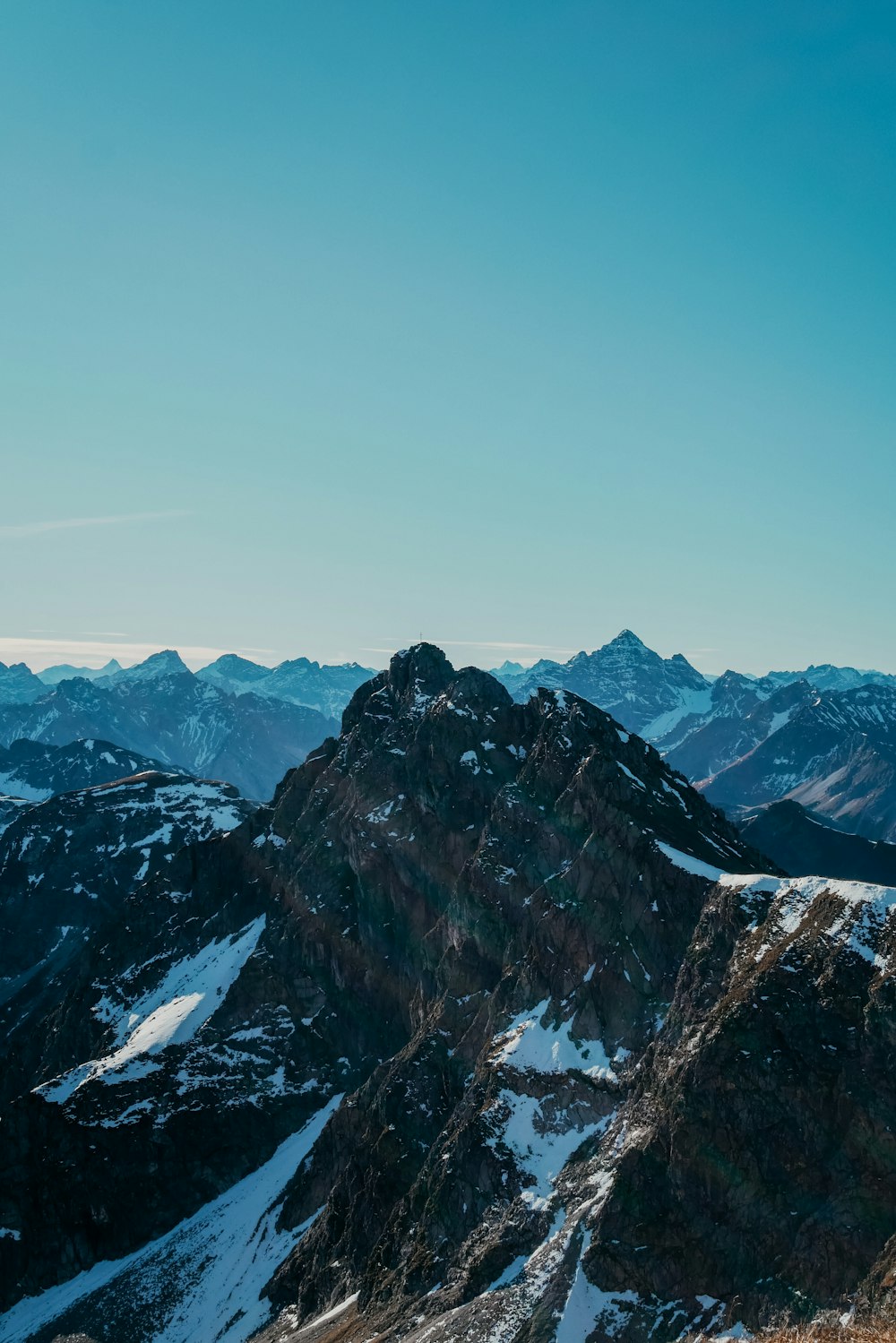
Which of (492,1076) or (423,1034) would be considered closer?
(492,1076)

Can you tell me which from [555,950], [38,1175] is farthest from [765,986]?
[38,1175]

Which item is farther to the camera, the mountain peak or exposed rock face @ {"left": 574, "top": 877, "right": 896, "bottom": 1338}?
the mountain peak

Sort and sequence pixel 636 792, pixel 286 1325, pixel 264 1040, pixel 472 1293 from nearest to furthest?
pixel 472 1293, pixel 286 1325, pixel 636 792, pixel 264 1040

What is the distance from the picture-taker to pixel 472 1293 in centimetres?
9588

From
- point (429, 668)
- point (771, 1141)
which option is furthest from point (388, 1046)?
point (771, 1141)

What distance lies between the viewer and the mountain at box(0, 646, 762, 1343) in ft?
359

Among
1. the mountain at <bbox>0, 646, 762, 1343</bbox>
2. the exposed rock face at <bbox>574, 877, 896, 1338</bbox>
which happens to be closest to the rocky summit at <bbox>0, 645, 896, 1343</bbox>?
the exposed rock face at <bbox>574, 877, 896, 1338</bbox>

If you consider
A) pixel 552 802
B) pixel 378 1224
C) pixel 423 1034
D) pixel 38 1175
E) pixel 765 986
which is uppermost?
pixel 552 802

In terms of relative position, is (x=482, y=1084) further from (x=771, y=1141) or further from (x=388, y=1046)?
(x=388, y=1046)

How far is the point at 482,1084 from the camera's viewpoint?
376ft

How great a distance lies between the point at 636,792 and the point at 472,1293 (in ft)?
194

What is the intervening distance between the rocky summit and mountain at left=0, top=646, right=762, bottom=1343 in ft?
1.48

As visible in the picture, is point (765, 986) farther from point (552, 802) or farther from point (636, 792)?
point (552, 802)

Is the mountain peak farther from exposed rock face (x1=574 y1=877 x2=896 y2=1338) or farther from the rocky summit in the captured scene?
exposed rock face (x1=574 y1=877 x2=896 y2=1338)
